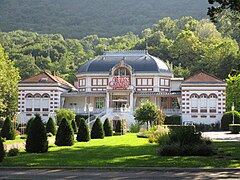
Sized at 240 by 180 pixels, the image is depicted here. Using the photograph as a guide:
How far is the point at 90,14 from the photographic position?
176 m

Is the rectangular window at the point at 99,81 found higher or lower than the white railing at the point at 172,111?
higher

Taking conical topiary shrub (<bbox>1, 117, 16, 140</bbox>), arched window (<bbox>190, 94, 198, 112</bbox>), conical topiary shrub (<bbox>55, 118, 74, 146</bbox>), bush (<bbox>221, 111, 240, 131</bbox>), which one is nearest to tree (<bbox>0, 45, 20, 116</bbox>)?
conical topiary shrub (<bbox>1, 117, 16, 140</bbox>)

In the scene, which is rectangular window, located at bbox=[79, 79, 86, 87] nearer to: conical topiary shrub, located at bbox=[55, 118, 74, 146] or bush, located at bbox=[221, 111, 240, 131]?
bush, located at bbox=[221, 111, 240, 131]

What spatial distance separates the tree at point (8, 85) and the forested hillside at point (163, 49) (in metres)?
24.1

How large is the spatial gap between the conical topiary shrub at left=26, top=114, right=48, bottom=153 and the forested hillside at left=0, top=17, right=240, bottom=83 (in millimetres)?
46647

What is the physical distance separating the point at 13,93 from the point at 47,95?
5814mm

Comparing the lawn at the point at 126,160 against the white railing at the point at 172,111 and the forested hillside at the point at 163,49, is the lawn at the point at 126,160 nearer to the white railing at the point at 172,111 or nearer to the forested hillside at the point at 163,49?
the white railing at the point at 172,111

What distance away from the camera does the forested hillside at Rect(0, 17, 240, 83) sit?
83.4m

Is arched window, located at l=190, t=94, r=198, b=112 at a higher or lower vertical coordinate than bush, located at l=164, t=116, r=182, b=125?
higher

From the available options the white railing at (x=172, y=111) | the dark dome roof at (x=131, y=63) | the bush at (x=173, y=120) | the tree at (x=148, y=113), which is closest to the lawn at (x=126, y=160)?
the tree at (x=148, y=113)

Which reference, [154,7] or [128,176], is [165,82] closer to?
[128,176]

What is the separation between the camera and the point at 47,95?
65938 mm

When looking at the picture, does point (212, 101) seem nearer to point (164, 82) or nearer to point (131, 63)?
point (164, 82)

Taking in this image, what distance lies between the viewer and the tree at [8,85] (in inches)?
2349
